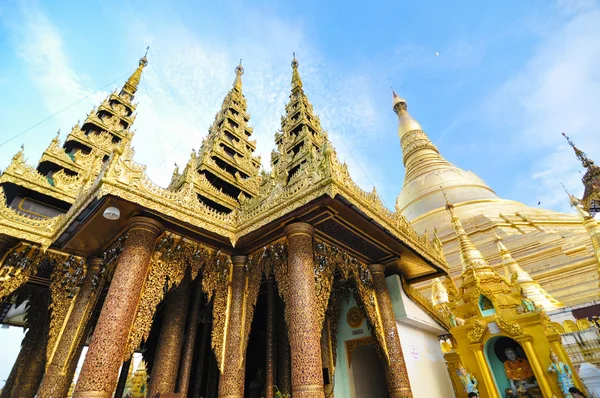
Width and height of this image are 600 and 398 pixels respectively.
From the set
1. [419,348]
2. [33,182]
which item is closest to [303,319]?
[419,348]

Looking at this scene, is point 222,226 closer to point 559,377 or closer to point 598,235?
point 559,377

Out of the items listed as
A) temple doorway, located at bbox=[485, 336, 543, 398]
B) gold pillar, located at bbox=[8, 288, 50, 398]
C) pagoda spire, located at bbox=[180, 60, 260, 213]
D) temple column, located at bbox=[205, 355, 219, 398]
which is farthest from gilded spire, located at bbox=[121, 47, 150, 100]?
temple doorway, located at bbox=[485, 336, 543, 398]

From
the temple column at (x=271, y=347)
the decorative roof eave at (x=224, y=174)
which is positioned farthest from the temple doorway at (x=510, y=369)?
the decorative roof eave at (x=224, y=174)

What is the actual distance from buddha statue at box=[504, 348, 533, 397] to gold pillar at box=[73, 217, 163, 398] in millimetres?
8575

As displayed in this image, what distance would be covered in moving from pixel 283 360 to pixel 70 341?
5137 millimetres

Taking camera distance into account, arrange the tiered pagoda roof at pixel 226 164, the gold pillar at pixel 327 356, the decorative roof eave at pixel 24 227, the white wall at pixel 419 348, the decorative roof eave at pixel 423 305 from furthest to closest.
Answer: the tiered pagoda roof at pixel 226 164 → the decorative roof eave at pixel 423 305 → the gold pillar at pixel 327 356 → the white wall at pixel 419 348 → the decorative roof eave at pixel 24 227

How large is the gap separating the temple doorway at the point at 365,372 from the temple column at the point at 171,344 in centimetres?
470

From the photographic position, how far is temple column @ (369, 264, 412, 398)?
6.88 metres

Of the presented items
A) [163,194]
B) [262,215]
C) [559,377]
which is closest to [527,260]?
[559,377]

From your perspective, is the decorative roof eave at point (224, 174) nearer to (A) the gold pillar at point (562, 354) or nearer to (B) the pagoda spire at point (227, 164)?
(B) the pagoda spire at point (227, 164)

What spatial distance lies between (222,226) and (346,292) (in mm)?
4435

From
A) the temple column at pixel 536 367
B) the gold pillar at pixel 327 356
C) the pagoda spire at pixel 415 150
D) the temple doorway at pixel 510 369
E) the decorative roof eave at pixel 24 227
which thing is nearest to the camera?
the temple column at pixel 536 367

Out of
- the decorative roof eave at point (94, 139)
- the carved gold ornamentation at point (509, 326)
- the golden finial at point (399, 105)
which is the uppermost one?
the golden finial at point (399, 105)

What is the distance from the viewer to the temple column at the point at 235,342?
6.23 metres
